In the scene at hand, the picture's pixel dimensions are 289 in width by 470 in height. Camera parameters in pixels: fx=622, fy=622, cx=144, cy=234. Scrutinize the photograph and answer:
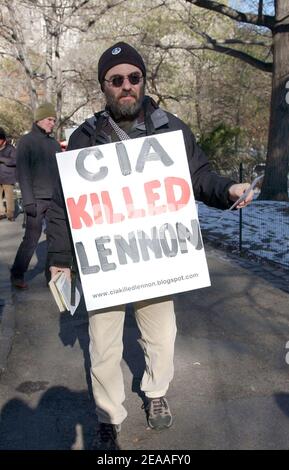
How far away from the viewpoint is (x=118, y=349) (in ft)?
11.5

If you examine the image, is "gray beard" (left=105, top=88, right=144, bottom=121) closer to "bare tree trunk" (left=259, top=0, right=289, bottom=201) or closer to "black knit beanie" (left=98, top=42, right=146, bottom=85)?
"black knit beanie" (left=98, top=42, right=146, bottom=85)

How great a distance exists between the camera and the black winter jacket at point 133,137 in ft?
11.0

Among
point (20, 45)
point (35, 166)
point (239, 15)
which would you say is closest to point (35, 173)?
point (35, 166)

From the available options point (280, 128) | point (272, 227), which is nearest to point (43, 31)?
point (280, 128)

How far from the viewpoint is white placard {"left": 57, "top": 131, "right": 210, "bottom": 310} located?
3240 mm

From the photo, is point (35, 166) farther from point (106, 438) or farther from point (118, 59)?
point (106, 438)

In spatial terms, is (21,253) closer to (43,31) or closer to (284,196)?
(284,196)

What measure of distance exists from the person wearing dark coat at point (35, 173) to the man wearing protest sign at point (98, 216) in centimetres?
326

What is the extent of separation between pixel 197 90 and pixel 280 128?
1838cm

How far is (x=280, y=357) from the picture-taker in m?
4.79

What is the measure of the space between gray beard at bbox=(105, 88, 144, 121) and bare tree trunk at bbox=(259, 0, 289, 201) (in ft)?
37.5

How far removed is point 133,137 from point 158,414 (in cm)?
163

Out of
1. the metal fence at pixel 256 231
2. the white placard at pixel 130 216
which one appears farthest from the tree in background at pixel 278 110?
the white placard at pixel 130 216

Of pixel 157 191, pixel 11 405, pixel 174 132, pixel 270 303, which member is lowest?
pixel 270 303
